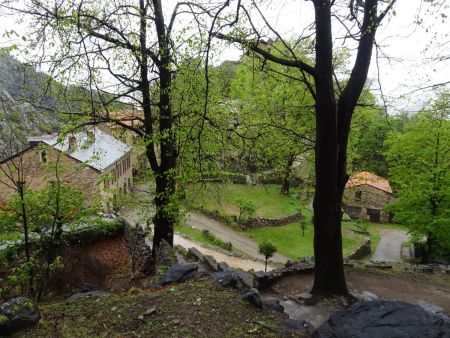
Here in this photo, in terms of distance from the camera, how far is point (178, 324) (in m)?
4.70

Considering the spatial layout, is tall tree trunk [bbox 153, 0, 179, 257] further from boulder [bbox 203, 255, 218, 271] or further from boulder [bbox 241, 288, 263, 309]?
boulder [bbox 241, 288, 263, 309]

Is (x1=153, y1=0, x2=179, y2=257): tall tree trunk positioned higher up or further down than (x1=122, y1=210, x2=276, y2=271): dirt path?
higher up

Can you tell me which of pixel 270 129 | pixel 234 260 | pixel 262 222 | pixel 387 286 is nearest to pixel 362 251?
pixel 262 222

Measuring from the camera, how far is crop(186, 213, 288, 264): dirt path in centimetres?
2083

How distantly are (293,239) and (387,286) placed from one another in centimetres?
1378

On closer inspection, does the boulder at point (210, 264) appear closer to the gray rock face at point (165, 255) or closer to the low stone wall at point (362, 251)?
the gray rock face at point (165, 255)

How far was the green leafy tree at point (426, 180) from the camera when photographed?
17188 mm

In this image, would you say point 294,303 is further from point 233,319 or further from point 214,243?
point 214,243

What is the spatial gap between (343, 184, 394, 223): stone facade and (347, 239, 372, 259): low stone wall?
9.42 meters

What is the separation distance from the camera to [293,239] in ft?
77.2

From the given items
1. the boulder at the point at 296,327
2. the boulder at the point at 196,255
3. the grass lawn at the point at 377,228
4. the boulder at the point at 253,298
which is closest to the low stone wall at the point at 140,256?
the boulder at the point at 196,255

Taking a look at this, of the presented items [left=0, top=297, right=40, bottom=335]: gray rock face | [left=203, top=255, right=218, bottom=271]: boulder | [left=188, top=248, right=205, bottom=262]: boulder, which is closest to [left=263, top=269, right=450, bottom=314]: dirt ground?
[left=203, top=255, right=218, bottom=271]: boulder

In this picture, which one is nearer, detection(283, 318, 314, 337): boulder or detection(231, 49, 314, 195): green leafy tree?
detection(283, 318, 314, 337): boulder

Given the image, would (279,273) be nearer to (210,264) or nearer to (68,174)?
(210,264)
